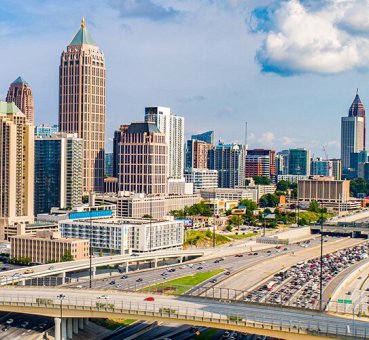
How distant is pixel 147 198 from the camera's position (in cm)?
18900

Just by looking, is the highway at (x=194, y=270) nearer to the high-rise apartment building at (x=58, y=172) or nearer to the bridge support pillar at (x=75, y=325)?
the bridge support pillar at (x=75, y=325)

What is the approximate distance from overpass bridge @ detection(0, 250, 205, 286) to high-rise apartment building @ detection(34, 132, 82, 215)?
58.1m

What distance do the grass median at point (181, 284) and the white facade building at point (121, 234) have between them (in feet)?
67.5

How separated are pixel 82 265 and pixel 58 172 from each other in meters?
75.2

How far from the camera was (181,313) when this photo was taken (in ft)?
198

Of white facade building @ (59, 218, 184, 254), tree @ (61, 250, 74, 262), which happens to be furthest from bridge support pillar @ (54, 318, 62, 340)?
white facade building @ (59, 218, 184, 254)

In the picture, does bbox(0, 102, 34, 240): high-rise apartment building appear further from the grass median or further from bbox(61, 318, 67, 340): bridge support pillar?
bbox(61, 318, 67, 340): bridge support pillar

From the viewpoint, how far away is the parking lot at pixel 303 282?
9162 cm

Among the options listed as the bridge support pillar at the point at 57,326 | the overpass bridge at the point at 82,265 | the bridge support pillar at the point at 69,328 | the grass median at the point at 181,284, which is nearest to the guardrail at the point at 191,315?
the bridge support pillar at the point at 57,326

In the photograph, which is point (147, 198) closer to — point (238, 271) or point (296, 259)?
point (296, 259)

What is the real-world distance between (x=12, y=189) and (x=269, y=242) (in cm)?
5883

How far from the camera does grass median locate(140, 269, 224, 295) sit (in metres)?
94.4

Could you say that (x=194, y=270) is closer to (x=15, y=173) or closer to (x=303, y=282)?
(x=303, y=282)

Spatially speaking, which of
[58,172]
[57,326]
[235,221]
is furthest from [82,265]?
[235,221]
